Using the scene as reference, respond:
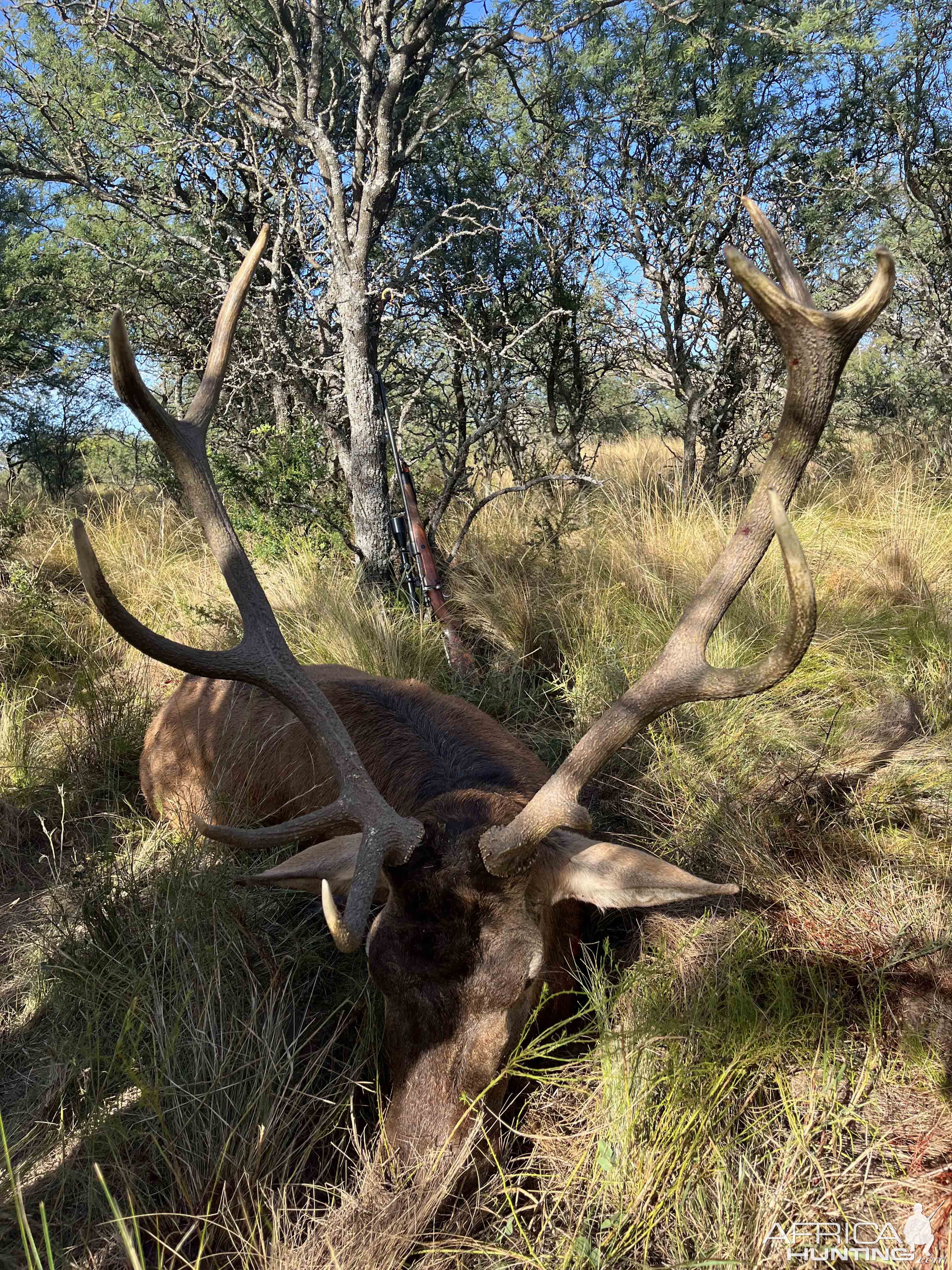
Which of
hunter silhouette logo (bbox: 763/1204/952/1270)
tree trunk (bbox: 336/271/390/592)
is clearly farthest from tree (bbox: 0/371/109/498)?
hunter silhouette logo (bbox: 763/1204/952/1270)

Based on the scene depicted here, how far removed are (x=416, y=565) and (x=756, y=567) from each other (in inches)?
126

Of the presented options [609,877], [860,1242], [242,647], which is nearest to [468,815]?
[609,877]

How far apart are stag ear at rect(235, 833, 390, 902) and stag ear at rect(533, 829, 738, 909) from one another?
487 millimetres

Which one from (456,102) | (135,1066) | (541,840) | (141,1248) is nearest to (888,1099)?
(541,840)

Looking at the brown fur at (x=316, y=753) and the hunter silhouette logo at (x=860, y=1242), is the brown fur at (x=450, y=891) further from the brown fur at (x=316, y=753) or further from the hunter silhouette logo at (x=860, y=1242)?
the hunter silhouette logo at (x=860, y=1242)

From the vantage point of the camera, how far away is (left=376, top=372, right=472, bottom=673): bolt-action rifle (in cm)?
451

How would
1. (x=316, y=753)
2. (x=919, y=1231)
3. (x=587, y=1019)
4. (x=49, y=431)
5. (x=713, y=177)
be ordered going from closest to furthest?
(x=919, y=1231) → (x=587, y=1019) → (x=316, y=753) → (x=713, y=177) → (x=49, y=431)

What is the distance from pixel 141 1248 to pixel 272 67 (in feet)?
23.7

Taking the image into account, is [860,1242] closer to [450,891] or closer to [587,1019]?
[587,1019]

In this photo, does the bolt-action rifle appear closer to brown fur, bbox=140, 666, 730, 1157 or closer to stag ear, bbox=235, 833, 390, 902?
brown fur, bbox=140, 666, 730, 1157

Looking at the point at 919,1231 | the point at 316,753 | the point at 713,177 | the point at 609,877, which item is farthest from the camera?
the point at 713,177

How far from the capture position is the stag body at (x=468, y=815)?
1899 mm

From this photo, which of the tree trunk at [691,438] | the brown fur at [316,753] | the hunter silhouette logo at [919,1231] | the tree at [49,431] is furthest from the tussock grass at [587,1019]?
the tree at [49,431]

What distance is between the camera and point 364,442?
4.91 meters
